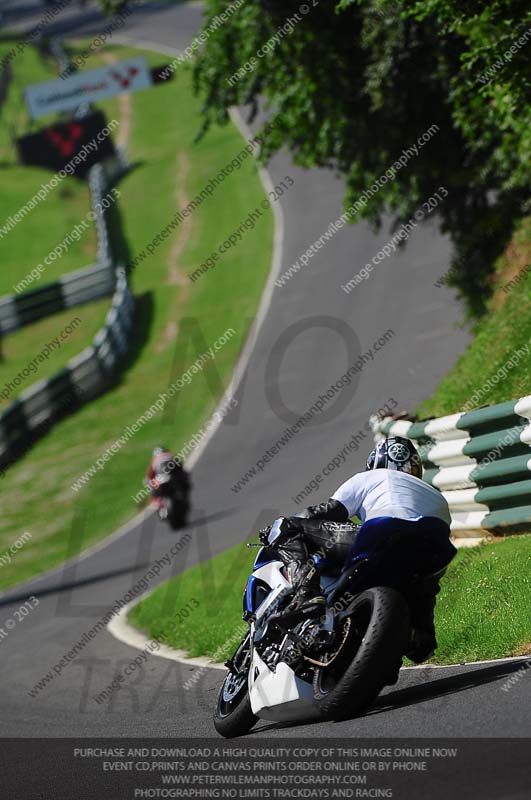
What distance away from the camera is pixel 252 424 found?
24.9 m

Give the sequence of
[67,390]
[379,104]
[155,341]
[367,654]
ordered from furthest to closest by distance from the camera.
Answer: [155,341], [67,390], [379,104], [367,654]

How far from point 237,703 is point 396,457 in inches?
69.9

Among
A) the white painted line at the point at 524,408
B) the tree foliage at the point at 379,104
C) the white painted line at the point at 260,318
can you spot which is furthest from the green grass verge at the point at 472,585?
the white painted line at the point at 260,318

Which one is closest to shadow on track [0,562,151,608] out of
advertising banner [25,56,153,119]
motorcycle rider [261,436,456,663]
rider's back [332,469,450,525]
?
motorcycle rider [261,436,456,663]

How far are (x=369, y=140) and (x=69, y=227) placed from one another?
27.1 meters

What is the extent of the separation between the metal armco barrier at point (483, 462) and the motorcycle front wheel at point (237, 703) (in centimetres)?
296

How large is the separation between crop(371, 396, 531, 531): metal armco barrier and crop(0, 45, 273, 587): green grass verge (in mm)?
11342

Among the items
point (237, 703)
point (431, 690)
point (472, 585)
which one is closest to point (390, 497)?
point (431, 690)

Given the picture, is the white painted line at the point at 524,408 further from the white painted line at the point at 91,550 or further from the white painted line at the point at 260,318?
the white painted line at the point at 260,318

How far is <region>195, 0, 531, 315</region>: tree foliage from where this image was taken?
1761cm

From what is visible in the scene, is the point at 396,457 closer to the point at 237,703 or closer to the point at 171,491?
the point at 237,703

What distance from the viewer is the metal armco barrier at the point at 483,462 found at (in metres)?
9.34

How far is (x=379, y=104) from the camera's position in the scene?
18.1 metres
